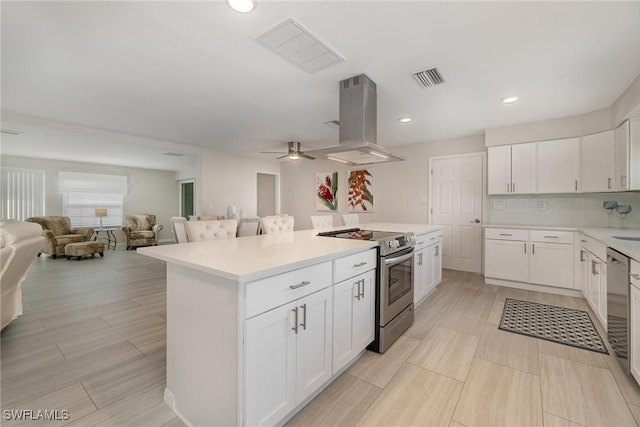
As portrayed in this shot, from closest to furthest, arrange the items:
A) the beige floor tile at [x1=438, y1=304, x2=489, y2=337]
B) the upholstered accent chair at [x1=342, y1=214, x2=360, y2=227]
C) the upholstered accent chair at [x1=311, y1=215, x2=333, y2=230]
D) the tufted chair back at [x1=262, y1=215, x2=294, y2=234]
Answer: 1. the beige floor tile at [x1=438, y1=304, x2=489, y2=337]
2. the tufted chair back at [x1=262, y1=215, x2=294, y2=234]
3. the upholstered accent chair at [x1=311, y1=215, x2=333, y2=230]
4. the upholstered accent chair at [x1=342, y1=214, x2=360, y2=227]

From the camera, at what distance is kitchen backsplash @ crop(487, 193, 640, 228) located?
11.3 ft

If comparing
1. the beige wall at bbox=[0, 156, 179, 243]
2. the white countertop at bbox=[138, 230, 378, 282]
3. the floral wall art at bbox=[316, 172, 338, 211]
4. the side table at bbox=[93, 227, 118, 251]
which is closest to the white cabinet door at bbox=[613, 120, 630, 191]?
the white countertop at bbox=[138, 230, 378, 282]

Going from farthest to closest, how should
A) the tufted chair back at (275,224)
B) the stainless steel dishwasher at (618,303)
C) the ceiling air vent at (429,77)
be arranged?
1. the tufted chair back at (275,224)
2. the ceiling air vent at (429,77)
3. the stainless steel dishwasher at (618,303)

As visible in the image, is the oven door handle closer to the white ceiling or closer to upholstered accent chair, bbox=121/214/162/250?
the white ceiling

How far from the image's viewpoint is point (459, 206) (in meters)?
4.85

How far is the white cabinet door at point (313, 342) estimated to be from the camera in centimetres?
147

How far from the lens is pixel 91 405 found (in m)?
1.59

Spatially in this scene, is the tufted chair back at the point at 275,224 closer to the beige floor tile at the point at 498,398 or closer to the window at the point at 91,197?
the beige floor tile at the point at 498,398

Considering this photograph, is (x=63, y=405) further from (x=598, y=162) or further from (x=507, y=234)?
(x=598, y=162)

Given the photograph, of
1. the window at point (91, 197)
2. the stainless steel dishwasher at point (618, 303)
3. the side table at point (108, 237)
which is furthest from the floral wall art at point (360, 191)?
the window at point (91, 197)

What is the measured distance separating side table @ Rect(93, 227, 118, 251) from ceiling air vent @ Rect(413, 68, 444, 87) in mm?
8626

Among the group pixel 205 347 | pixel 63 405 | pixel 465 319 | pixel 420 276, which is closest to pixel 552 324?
pixel 465 319

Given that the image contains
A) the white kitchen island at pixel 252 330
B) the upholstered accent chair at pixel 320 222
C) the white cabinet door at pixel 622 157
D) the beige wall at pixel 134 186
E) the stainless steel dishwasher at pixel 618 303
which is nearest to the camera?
the white kitchen island at pixel 252 330

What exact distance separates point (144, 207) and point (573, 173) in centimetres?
1031
